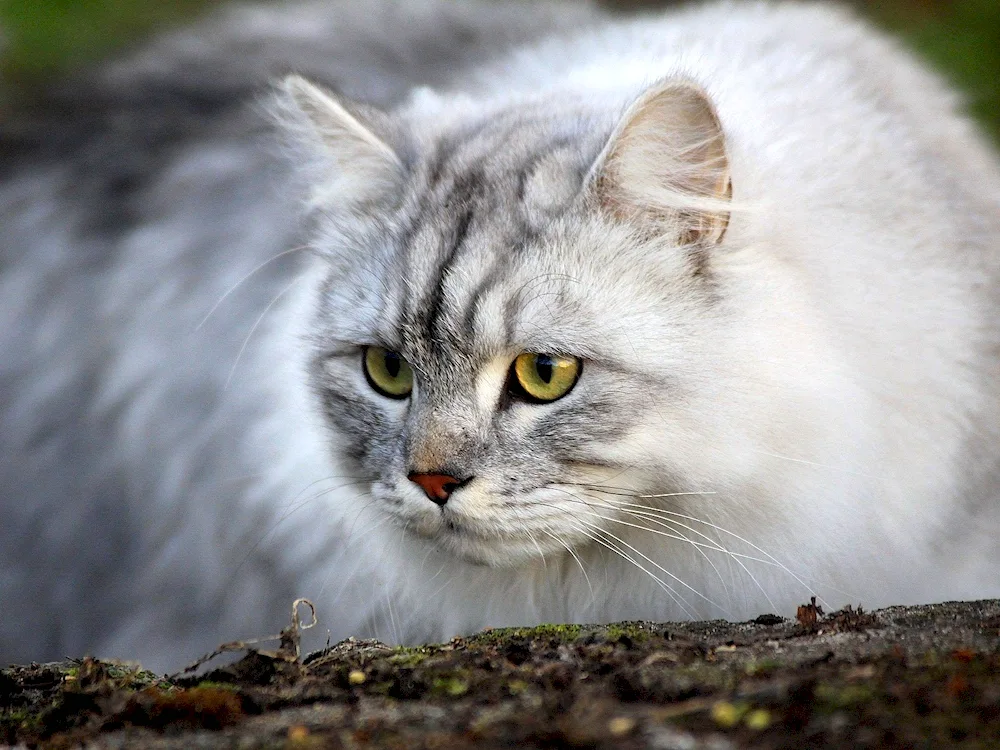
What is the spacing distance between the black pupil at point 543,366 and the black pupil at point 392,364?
0.33 meters

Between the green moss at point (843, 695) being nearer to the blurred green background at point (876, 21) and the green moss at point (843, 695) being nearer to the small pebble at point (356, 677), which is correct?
the small pebble at point (356, 677)

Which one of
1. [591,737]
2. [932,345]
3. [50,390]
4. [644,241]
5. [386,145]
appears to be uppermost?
[50,390]

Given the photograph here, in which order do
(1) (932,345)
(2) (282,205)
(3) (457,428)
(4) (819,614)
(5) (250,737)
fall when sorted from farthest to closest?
(2) (282,205), (1) (932,345), (3) (457,428), (4) (819,614), (5) (250,737)

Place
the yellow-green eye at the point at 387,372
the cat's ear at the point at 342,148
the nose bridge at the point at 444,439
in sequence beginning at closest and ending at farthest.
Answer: the nose bridge at the point at 444,439, the yellow-green eye at the point at 387,372, the cat's ear at the point at 342,148

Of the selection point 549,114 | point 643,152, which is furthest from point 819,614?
point 549,114

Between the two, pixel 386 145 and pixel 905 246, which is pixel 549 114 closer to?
pixel 386 145

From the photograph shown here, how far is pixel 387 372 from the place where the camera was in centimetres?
229

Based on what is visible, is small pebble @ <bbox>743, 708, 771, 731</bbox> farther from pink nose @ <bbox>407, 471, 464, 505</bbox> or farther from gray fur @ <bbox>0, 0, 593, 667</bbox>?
gray fur @ <bbox>0, 0, 593, 667</bbox>

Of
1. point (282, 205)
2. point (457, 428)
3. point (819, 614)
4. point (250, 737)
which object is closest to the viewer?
point (250, 737)

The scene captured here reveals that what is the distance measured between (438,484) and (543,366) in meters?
0.28

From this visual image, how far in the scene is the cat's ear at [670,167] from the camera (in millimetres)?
1996

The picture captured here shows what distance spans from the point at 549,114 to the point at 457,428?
2.70 ft

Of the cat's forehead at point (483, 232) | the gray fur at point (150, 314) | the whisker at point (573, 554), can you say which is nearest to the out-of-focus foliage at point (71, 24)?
the gray fur at point (150, 314)

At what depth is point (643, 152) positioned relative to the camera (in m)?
2.07
